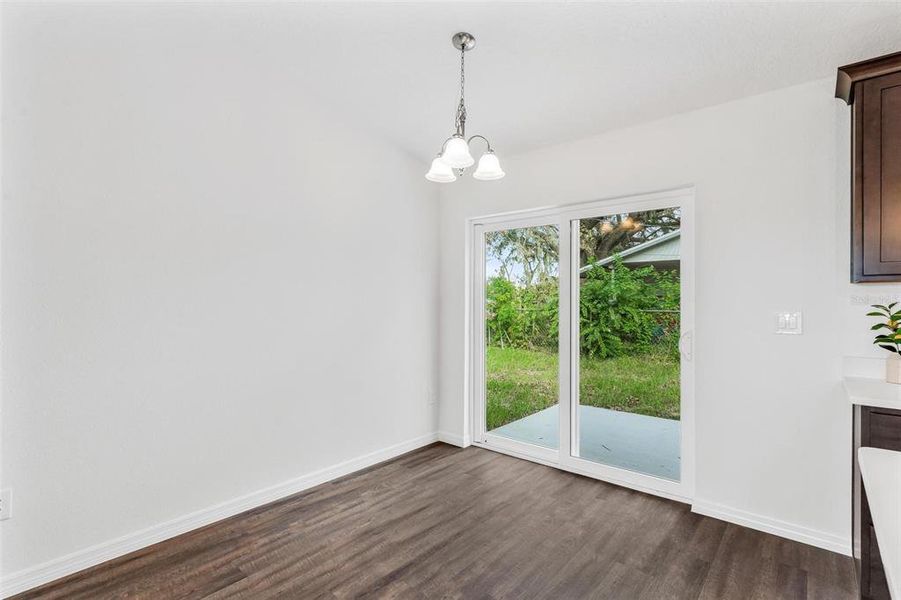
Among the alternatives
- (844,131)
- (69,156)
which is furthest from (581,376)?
(69,156)

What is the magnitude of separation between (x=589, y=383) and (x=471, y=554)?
1567 millimetres

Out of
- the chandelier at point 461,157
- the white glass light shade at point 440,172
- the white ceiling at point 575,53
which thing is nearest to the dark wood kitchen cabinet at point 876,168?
the white ceiling at point 575,53

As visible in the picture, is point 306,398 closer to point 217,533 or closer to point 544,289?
point 217,533

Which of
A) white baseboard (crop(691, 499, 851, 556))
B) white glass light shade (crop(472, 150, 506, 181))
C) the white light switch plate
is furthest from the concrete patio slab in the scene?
white glass light shade (crop(472, 150, 506, 181))

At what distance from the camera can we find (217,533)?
259cm

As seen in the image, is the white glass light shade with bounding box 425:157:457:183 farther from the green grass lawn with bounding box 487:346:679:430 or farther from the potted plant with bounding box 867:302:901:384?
the potted plant with bounding box 867:302:901:384

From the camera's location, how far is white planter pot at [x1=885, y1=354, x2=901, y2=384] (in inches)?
81.5

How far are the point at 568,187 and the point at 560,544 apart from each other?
7.84ft

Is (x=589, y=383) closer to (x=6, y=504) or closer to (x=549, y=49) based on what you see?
(x=549, y=49)

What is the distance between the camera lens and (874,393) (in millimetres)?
1956

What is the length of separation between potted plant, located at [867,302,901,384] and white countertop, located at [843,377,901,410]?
0.06 metres

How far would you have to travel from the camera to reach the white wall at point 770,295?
239 centimetres

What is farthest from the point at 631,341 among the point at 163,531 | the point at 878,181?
the point at 163,531

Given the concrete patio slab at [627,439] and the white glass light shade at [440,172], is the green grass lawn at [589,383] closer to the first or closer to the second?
the concrete patio slab at [627,439]
